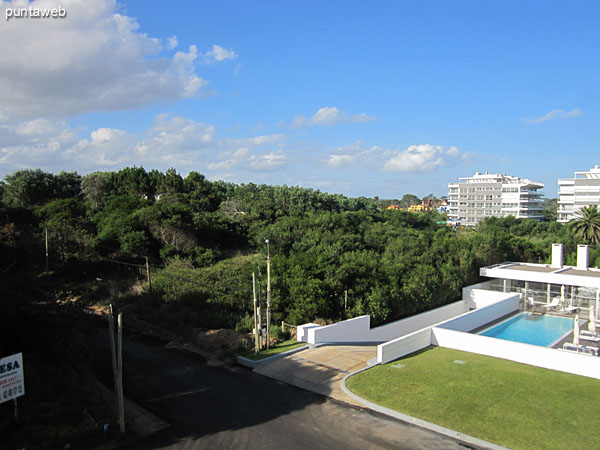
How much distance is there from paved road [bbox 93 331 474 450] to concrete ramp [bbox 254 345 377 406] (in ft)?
1.42

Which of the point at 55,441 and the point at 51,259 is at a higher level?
the point at 51,259

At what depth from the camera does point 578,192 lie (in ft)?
272

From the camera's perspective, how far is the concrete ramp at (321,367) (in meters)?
13.6

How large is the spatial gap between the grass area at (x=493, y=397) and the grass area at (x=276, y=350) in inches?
165

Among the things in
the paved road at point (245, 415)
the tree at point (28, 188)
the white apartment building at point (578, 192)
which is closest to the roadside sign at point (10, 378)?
the paved road at point (245, 415)

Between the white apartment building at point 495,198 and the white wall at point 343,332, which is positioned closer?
the white wall at point 343,332

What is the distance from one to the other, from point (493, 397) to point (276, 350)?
8.59 meters

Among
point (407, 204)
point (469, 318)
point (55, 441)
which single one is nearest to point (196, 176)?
point (469, 318)

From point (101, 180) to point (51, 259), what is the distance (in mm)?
23694

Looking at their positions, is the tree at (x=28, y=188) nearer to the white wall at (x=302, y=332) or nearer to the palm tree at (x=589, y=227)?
the white wall at (x=302, y=332)

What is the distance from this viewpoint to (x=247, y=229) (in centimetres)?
4022

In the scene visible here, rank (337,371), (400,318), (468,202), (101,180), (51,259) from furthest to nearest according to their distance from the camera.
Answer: (468,202) → (101,180) → (51,259) → (400,318) → (337,371)

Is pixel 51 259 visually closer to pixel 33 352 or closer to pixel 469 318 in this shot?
pixel 33 352

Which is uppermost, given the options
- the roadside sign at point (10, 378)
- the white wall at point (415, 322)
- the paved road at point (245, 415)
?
the roadside sign at point (10, 378)
